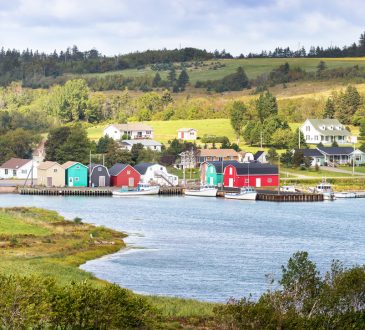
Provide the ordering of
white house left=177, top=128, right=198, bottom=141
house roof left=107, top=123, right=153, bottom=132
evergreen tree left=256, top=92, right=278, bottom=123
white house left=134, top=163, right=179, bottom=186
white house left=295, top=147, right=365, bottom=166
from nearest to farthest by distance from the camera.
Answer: white house left=134, top=163, right=179, bottom=186 < white house left=295, top=147, right=365, bottom=166 < white house left=177, top=128, right=198, bottom=141 < evergreen tree left=256, top=92, right=278, bottom=123 < house roof left=107, top=123, right=153, bottom=132

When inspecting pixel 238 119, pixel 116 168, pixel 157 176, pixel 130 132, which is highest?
pixel 238 119

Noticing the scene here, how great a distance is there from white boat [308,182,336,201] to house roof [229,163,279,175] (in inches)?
223

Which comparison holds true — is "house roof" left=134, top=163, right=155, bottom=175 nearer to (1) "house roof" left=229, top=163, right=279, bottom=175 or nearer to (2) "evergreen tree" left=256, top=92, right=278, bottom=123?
(1) "house roof" left=229, top=163, right=279, bottom=175

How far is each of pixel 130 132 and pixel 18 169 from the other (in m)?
22.8

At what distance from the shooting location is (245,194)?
8231 cm

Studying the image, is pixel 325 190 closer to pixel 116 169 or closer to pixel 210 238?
pixel 116 169

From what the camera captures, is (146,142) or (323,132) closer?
(146,142)

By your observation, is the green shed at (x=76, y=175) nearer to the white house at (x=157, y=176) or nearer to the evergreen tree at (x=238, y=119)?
the white house at (x=157, y=176)

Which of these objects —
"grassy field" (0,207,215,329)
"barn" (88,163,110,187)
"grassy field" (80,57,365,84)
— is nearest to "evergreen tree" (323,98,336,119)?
"barn" (88,163,110,187)

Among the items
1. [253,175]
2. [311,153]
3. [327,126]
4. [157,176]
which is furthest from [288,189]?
[327,126]

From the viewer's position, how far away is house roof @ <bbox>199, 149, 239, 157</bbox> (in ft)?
328

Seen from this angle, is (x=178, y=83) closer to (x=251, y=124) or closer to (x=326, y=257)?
(x=251, y=124)

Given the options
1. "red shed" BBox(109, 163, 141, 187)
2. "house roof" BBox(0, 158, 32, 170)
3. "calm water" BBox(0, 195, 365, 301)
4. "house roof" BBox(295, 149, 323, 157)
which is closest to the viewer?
"calm water" BBox(0, 195, 365, 301)

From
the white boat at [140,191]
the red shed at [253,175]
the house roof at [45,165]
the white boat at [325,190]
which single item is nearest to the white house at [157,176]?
the white boat at [140,191]
